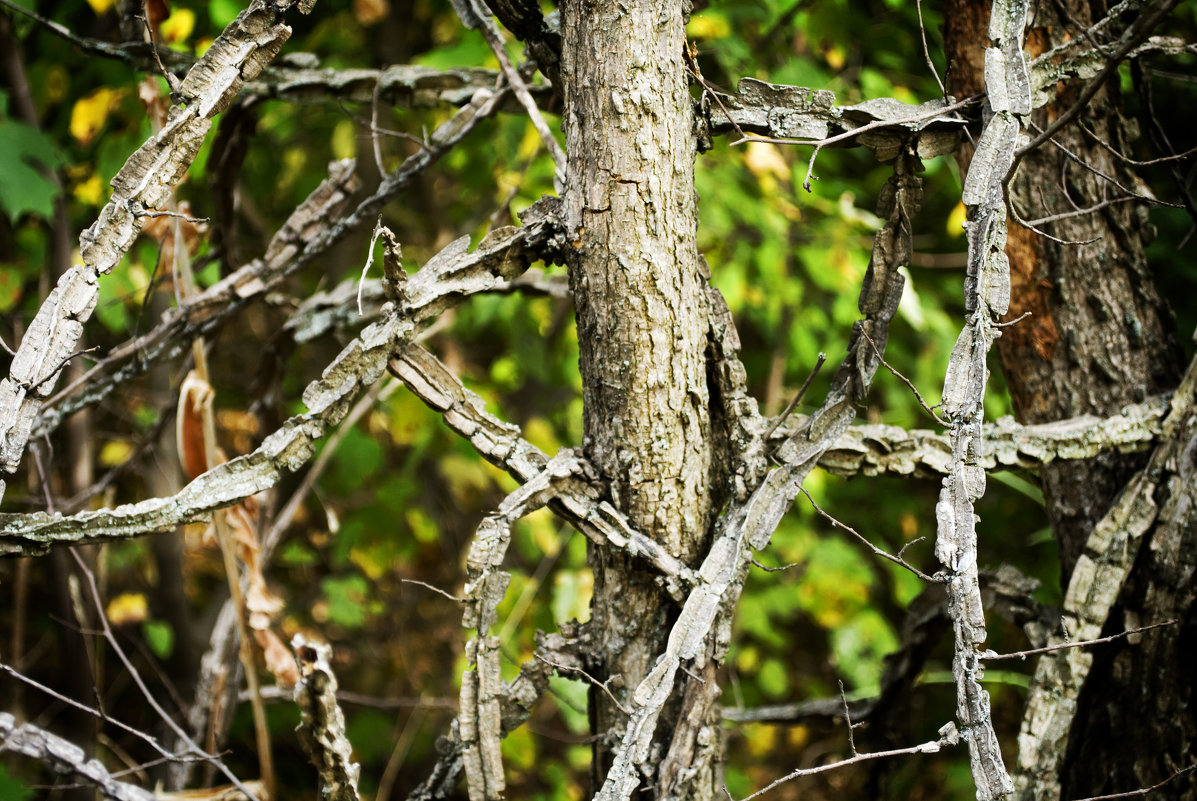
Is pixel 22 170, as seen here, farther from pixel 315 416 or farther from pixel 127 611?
pixel 127 611

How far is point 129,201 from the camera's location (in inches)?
33.2

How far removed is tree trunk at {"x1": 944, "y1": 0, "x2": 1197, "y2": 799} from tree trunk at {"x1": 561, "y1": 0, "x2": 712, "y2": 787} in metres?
0.59

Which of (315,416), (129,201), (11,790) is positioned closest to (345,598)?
(11,790)

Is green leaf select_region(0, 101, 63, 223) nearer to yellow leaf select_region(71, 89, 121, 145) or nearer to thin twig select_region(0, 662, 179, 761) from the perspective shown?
yellow leaf select_region(71, 89, 121, 145)

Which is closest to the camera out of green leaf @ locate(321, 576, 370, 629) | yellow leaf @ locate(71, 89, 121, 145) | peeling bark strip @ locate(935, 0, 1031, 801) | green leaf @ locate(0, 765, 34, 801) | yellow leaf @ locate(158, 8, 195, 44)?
peeling bark strip @ locate(935, 0, 1031, 801)

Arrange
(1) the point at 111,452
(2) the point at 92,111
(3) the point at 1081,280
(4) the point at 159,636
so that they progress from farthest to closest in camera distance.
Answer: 1. (1) the point at 111,452
2. (4) the point at 159,636
3. (2) the point at 92,111
4. (3) the point at 1081,280

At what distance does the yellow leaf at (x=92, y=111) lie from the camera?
6.72 feet

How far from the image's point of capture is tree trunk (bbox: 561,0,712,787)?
91cm

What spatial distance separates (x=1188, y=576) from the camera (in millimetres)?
1128

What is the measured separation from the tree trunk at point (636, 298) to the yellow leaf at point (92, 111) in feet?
5.87

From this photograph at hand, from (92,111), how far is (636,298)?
197 centimetres

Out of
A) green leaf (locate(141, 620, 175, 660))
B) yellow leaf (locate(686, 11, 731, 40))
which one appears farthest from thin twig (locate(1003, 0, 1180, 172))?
green leaf (locate(141, 620, 175, 660))

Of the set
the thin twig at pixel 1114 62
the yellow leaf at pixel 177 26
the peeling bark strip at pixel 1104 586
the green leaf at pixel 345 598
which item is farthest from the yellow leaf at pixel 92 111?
the peeling bark strip at pixel 1104 586

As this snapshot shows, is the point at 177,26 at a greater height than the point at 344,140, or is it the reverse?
Answer: the point at 344,140
